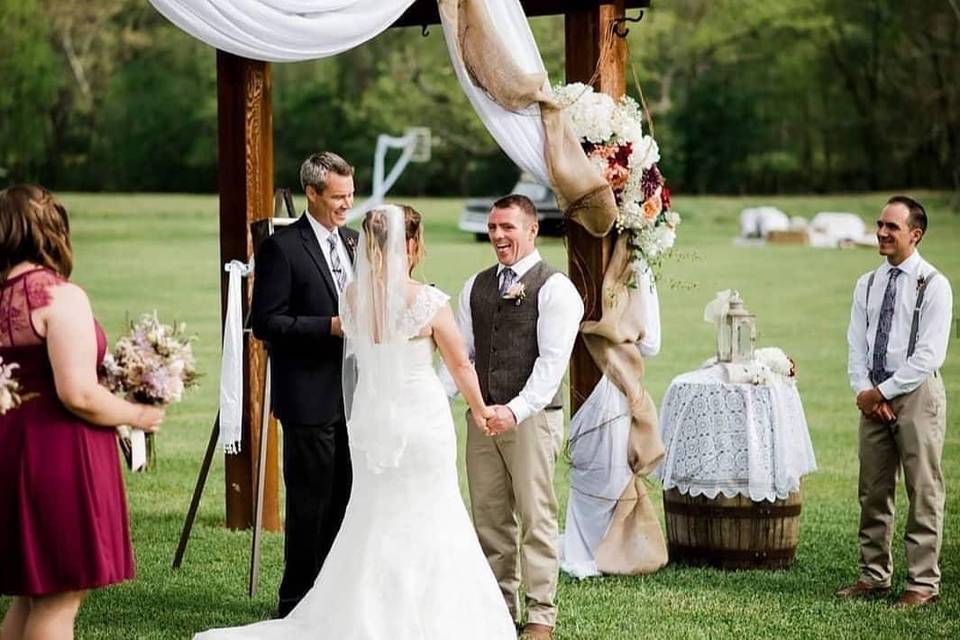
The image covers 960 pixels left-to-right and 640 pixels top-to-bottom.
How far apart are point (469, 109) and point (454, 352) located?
3916cm

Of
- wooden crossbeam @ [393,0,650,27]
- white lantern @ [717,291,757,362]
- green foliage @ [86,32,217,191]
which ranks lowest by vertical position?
white lantern @ [717,291,757,362]

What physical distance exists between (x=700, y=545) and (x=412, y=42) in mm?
38263

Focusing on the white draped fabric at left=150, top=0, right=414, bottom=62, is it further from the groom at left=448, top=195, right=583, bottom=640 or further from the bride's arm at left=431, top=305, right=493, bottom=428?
the bride's arm at left=431, top=305, right=493, bottom=428

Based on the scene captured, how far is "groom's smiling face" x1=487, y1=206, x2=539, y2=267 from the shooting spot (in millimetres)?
6414

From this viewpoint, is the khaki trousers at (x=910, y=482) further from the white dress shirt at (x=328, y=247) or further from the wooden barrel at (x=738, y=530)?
the white dress shirt at (x=328, y=247)

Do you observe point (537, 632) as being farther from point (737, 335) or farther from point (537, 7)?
point (537, 7)

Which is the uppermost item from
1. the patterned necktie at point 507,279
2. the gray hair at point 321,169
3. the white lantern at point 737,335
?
the gray hair at point 321,169

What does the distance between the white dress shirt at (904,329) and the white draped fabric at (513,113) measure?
5.37 ft

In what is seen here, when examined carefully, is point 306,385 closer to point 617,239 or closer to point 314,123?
point 617,239

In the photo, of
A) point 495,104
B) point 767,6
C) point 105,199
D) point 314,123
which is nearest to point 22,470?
point 495,104

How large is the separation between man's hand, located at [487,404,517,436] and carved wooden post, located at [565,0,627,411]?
171cm

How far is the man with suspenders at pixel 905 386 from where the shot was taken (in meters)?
6.91

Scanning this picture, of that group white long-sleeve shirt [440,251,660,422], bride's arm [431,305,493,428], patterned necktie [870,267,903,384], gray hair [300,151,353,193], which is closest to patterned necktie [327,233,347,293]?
gray hair [300,151,353,193]

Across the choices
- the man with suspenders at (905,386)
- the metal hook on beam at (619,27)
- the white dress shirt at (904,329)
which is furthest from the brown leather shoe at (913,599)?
the metal hook on beam at (619,27)
